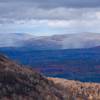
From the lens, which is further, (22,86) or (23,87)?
(22,86)

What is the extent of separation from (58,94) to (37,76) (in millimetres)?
5848

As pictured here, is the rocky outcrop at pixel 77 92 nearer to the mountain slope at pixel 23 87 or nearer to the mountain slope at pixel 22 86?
the mountain slope at pixel 23 87

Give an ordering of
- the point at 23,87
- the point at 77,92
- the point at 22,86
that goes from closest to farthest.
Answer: the point at 23,87, the point at 22,86, the point at 77,92

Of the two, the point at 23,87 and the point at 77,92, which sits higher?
the point at 23,87

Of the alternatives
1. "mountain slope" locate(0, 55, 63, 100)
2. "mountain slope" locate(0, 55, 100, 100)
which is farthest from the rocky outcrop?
"mountain slope" locate(0, 55, 63, 100)

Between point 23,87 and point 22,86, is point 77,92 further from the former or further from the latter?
point 23,87

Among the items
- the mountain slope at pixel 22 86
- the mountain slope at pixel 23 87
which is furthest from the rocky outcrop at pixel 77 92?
the mountain slope at pixel 22 86

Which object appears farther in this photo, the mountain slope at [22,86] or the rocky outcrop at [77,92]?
the rocky outcrop at [77,92]

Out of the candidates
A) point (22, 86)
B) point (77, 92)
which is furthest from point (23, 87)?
point (77, 92)

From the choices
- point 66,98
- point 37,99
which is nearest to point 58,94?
point 66,98

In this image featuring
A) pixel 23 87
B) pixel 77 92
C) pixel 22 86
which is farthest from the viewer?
pixel 77 92

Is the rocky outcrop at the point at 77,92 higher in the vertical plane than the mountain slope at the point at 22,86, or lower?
lower

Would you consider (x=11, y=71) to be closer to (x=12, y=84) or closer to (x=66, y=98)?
(x=12, y=84)

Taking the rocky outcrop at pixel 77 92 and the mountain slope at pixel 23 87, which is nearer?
the mountain slope at pixel 23 87
